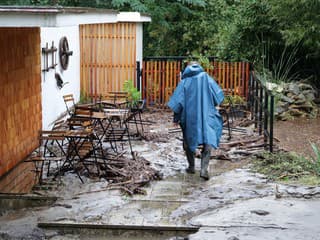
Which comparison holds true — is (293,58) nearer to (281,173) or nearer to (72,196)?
(281,173)

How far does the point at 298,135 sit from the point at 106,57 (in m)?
5.34

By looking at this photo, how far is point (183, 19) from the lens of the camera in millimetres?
20547

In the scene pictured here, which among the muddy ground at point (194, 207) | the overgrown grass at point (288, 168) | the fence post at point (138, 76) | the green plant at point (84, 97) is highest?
the fence post at point (138, 76)

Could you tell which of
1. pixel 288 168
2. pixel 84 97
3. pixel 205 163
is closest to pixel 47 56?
pixel 84 97

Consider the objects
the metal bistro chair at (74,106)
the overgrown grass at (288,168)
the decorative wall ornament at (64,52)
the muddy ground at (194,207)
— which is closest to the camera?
the muddy ground at (194,207)

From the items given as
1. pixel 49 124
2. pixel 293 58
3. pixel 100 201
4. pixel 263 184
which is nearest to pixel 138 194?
pixel 100 201

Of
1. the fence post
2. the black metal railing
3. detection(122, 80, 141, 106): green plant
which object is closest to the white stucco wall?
detection(122, 80, 141, 106): green plant

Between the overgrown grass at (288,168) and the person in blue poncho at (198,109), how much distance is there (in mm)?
937

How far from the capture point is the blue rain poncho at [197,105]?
28.2 ft

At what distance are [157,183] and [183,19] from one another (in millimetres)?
12890

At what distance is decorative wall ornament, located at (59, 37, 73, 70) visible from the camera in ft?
43.1

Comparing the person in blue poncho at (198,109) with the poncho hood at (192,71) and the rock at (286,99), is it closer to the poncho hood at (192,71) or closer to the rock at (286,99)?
the poncho hood at (192,71)

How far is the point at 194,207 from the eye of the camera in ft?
23.8

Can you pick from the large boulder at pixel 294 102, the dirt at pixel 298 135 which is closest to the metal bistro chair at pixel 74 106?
the dirt at pixel 298 135
